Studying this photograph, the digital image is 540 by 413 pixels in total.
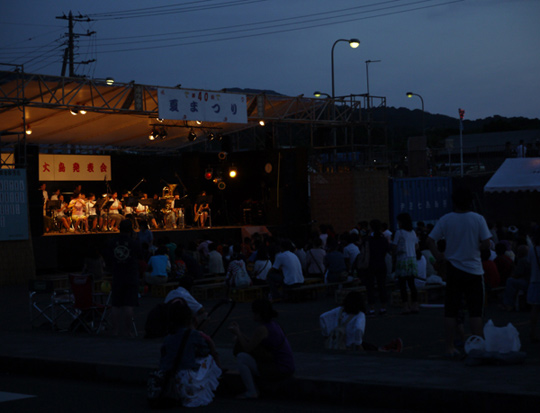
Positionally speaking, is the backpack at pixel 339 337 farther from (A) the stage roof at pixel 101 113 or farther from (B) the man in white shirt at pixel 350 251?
(A) the stage roof at pixel 101 113

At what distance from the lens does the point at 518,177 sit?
76.4 ft

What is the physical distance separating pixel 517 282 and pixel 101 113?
1421 centimetres

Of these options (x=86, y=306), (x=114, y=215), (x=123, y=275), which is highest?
(x=114, y=215)

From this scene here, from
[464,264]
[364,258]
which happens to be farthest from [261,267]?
[464,264]

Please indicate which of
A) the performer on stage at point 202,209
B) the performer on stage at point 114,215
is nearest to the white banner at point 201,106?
the performer on stage at point 114,215

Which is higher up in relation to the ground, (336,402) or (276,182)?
(276,182)

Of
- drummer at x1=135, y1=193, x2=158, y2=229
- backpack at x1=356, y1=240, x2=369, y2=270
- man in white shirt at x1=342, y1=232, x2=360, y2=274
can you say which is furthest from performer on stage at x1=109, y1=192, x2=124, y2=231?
backpack at x1=356, y1=240, x2=369, y2=270

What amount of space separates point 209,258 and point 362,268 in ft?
19.0

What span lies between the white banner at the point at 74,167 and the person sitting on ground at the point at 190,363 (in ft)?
68.7

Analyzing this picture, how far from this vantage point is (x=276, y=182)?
2742 cm

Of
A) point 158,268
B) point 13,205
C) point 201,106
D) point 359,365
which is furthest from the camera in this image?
point 201,106

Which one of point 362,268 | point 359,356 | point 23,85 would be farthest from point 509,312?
point 23,85

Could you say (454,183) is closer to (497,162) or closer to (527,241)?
(497,162)

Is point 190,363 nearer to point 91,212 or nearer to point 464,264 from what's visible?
point 464,264
